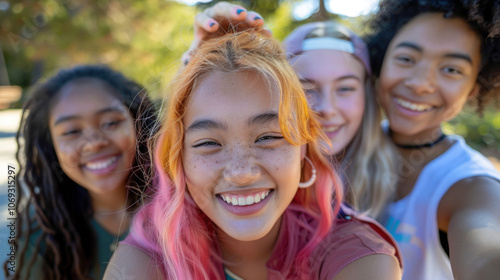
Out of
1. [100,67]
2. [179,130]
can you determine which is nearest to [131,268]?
[179,130]

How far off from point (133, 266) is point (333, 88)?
124 centimetres

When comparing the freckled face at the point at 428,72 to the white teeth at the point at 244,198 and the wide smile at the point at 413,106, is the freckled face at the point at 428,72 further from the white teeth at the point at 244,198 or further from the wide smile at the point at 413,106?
the white teeth at the point at 244,198

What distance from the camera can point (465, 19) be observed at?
199cm

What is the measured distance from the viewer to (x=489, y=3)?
6.38ft

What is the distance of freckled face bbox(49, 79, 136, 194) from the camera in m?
2.03

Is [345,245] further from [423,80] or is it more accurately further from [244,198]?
[423,80]


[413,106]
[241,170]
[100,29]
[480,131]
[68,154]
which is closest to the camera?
[241,170]

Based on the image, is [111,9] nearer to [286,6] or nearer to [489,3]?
[286,6]

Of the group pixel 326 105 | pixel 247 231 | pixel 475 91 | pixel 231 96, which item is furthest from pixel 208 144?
pixel 475 91

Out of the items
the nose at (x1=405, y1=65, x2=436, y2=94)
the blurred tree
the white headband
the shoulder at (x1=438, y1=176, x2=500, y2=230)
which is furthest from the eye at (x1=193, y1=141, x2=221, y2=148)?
the blurred tree

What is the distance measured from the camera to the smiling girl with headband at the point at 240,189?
143cm

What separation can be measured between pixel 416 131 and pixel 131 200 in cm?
157

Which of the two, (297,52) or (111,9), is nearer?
(297,52)

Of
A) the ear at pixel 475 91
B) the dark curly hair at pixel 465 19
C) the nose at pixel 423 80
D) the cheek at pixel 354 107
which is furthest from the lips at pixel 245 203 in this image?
the ear at pixel 475 91
